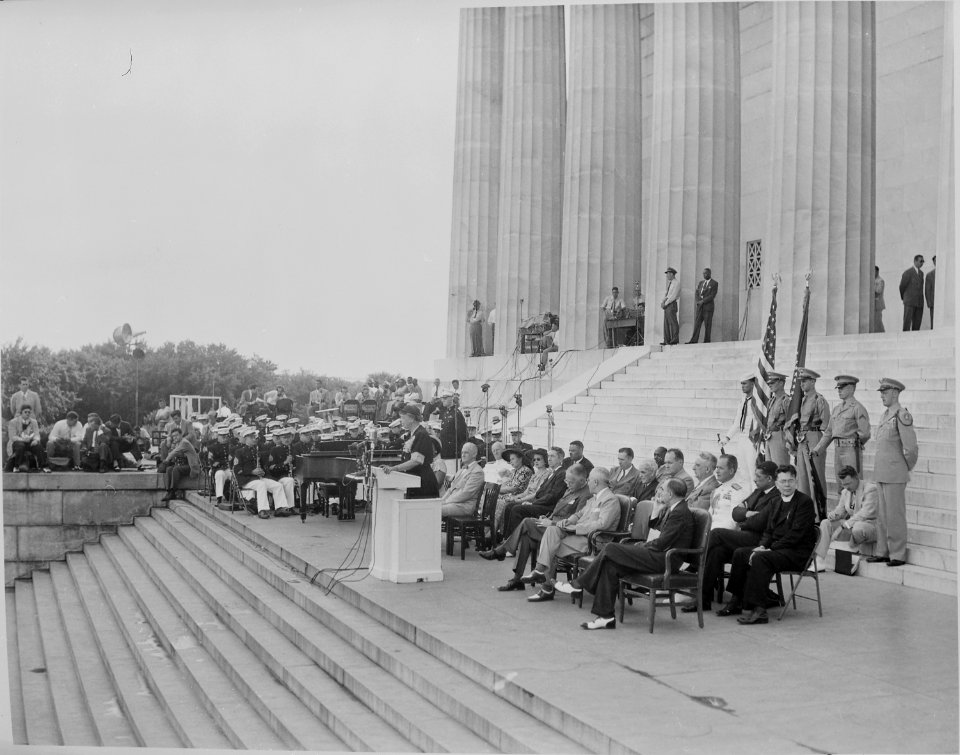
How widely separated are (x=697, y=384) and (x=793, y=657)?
1027 centimetres

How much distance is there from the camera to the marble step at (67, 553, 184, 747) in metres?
8.19

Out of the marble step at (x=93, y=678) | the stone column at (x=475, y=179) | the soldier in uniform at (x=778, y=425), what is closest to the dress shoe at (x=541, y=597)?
the marble step at (x=93, y=678)

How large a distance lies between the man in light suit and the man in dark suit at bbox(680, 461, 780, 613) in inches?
136

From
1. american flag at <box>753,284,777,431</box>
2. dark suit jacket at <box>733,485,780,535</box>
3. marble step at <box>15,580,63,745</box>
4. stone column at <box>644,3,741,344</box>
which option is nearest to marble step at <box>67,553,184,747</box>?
marble step at <box>15,580,63,745</box>

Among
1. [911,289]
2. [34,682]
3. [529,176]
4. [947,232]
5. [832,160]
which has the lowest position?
[34,682]

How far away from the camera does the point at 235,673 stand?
860 centimetres

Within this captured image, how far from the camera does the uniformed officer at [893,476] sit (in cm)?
981

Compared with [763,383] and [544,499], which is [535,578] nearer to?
[544,499]

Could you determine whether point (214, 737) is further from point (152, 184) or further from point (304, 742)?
point (152, 184)

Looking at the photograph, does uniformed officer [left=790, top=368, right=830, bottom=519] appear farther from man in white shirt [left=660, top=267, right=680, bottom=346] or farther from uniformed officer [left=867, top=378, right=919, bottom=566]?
man in white shirt [left=660, top=267, right=680, bottom=346]

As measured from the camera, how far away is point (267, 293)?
53750mm

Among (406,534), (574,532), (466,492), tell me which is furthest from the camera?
(466,492)

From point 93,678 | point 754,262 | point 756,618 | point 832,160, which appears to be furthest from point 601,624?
point 754,262

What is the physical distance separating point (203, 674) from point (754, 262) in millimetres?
21711
